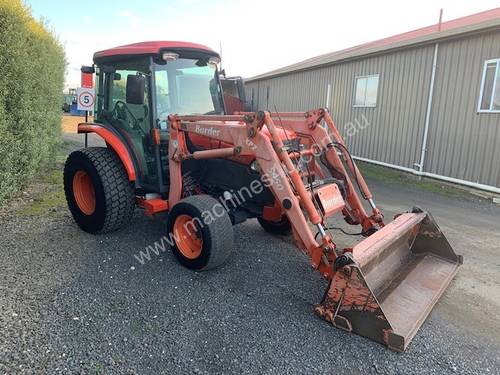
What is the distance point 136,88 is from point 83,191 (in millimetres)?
1682

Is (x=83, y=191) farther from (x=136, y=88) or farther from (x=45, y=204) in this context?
(x=136, y=88)

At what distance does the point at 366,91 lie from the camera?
1116 cm

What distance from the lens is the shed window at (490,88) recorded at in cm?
759

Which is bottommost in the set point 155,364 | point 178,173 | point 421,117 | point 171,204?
point 155,364

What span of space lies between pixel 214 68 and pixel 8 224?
315 centimetres

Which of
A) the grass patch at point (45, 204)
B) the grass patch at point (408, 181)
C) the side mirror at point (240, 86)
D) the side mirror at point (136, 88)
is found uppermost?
the side mirror at point (240, 86)

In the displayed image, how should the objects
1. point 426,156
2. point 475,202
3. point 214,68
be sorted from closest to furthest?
point 214,68 < point 475,202 < point 426,156

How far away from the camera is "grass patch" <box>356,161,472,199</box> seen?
26.3ft

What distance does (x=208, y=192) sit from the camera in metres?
4.30

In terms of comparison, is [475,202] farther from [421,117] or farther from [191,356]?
Answer: [191,356]

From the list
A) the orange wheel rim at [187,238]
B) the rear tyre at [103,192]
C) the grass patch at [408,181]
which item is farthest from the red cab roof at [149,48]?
the grass patch at [408,181]

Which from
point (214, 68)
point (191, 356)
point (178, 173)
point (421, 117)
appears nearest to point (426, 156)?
point (421, 117)

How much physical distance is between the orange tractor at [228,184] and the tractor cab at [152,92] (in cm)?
1

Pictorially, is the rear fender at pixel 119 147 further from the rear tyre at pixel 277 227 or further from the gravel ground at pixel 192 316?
the rear tyre at pixel 277 227
